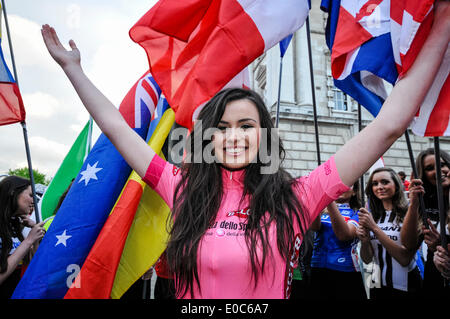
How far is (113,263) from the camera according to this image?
2463 millimetres

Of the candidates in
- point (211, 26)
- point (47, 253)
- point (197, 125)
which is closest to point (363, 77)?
point (211, 26)

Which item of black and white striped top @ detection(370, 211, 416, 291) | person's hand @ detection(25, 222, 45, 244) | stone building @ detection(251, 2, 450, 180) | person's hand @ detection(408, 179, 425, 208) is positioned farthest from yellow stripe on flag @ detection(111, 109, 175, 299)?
stone building @ detection(251, 2, 450, 180)

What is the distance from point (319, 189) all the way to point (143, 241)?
1712mm

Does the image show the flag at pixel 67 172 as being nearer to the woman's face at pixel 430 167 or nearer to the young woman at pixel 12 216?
the young woman at pixel 12 216

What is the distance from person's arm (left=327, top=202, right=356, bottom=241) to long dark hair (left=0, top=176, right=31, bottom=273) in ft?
9.33

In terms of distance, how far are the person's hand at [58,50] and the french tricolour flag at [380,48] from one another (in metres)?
1.54

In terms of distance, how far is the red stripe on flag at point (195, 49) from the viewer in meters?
2.41

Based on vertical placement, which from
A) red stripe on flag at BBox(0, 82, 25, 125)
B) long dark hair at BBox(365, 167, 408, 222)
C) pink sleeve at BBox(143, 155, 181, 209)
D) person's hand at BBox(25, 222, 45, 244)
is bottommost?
person's hand at BBox(25, 222, 45, 244)

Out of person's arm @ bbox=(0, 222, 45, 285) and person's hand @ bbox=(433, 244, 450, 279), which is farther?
person's arm @ bbox=(0, 222, 45, 285)

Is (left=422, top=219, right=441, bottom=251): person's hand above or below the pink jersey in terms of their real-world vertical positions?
above

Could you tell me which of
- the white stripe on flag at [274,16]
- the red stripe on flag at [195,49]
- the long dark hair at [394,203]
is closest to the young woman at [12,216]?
the red stripe on flag at [195,49]

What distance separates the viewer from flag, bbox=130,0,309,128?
95.0 inches

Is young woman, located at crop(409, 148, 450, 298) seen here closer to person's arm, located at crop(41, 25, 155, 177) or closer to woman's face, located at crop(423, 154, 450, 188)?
woman's face, located at crop(423, 154, 450, 188)
